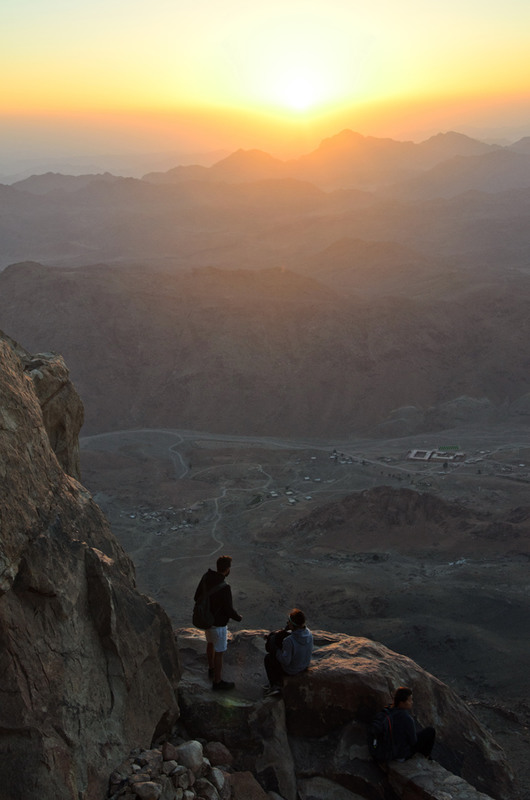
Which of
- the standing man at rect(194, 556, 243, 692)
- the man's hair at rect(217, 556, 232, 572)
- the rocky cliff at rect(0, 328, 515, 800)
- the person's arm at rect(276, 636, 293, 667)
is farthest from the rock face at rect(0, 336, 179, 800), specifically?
the person's arm at rect(276, 636, 293, 667)

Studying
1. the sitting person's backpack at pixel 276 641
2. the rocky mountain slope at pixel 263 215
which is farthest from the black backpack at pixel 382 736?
the rocky mountain slope at pixel 263 215

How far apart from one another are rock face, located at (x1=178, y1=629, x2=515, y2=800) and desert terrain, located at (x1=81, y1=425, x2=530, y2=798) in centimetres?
207

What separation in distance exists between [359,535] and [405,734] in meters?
24.5

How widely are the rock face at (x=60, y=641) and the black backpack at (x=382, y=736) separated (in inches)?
103

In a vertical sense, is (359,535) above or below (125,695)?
below

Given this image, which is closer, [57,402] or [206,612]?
[206,612]

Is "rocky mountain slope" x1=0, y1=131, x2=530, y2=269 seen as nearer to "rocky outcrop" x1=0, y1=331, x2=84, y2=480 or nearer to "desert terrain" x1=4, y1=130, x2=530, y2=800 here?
"desert terrain" x1=4, y1=130, x2=530, y2=800

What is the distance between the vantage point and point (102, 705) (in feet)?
25.6

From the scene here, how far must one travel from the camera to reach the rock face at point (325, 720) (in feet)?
29.1

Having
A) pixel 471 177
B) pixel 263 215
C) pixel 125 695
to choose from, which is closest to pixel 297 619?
pixel 125 695

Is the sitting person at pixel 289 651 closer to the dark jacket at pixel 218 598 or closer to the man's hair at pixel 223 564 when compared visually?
the dark jacket at pixel 218 598

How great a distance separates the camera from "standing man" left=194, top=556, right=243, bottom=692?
940 cm

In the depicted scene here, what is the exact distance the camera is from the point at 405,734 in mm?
8617

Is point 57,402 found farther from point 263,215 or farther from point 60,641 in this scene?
point 263,215
